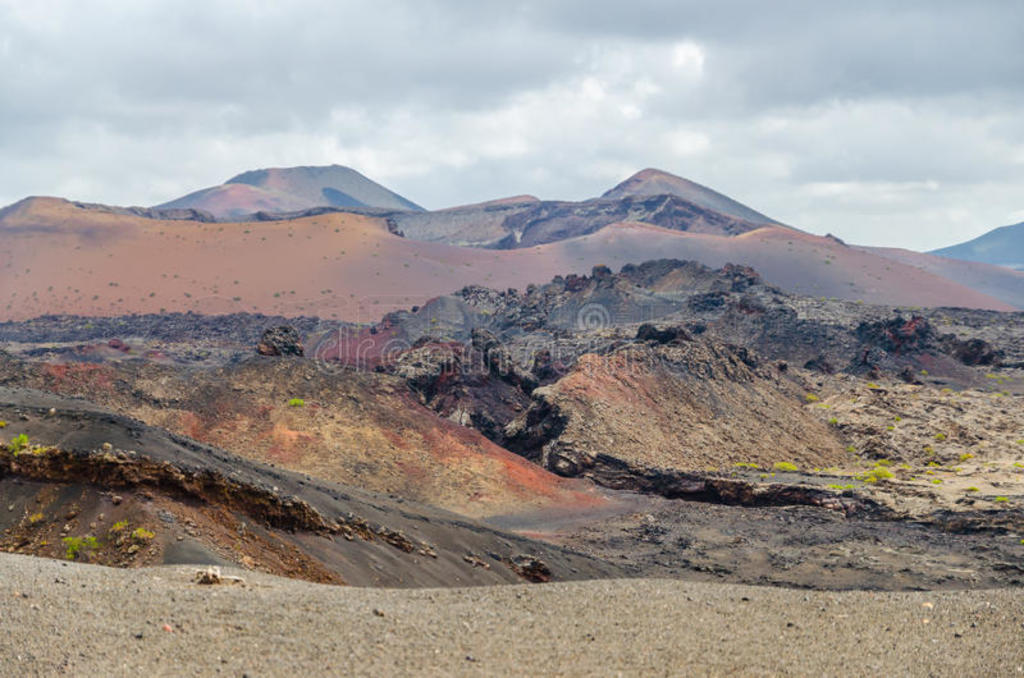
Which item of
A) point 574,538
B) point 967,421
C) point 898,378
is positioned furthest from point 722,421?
point 898,378

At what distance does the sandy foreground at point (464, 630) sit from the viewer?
762cm

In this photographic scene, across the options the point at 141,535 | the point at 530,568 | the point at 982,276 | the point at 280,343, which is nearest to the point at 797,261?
the point at 982,276

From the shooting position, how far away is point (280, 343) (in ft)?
119

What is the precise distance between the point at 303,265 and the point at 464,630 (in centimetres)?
10259

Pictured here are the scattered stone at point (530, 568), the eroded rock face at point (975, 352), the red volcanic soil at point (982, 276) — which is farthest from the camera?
the red volcanic soil at point (982, 276)

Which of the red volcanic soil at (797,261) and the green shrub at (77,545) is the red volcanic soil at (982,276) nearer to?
the red volcanic soil at (797,261)

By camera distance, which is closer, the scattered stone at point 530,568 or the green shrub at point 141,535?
the green shrub at point 141,535

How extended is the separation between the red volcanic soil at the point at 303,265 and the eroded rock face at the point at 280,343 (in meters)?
54.3

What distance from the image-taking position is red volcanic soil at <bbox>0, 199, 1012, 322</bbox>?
9638cm

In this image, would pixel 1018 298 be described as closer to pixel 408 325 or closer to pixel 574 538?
pixel 408 325

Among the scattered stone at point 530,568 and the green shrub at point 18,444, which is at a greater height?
the green shrub at point 18,444

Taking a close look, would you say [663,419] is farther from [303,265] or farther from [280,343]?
[303,265]

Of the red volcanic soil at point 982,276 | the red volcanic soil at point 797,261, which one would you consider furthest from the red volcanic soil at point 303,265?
the red volcanic soil at point 982,276

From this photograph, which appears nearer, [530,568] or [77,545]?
[77,545]
